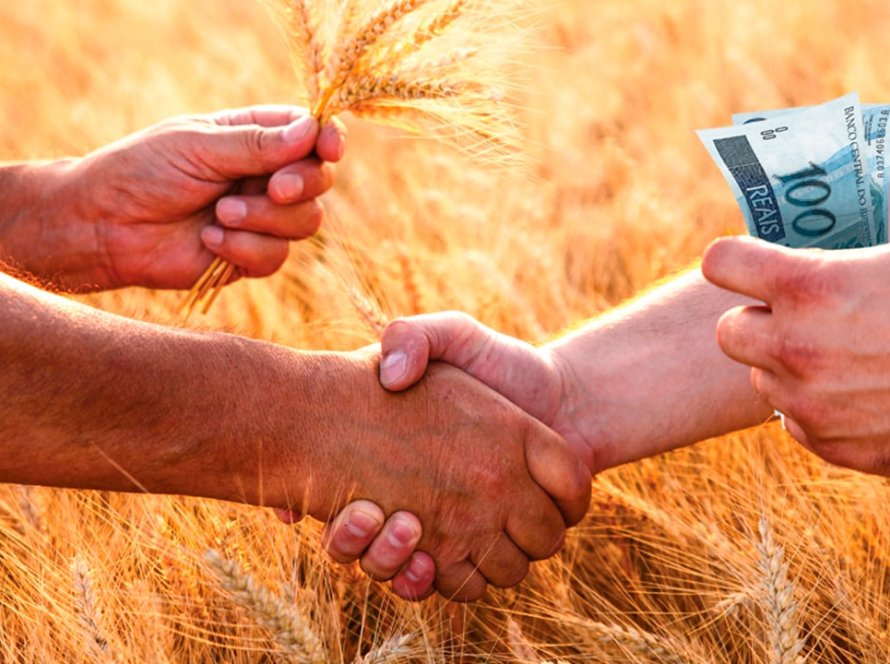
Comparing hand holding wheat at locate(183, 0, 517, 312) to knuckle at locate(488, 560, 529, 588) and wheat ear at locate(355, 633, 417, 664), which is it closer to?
knuckle at locate(488, 560, 529, 588)

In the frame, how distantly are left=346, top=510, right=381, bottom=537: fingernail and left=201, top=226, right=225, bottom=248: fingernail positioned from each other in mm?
794

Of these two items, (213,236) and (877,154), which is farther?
(213,236)

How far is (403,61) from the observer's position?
1.95 m

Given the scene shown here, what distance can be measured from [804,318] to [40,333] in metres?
1.00

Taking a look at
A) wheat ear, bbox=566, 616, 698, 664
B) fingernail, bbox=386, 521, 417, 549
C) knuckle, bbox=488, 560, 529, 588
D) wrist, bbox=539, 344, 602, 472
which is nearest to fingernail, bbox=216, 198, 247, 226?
wrist, bbox=539, 344, 602, 472

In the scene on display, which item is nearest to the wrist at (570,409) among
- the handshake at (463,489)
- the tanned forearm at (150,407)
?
the handshake at (463,489)

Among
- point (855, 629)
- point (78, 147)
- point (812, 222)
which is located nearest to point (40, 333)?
point (812, 222)

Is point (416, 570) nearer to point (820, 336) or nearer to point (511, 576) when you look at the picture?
point (511, 576)

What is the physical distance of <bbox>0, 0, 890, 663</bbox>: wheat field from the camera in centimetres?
161

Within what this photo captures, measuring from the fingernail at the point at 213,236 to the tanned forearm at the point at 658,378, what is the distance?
728 millimetres

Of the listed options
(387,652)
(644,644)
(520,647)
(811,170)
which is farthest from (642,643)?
(811,170)

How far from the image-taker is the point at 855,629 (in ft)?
5.34

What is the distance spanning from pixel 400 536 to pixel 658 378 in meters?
0.58

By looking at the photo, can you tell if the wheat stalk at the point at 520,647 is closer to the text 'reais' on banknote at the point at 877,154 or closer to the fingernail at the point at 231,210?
the text 'reais' on banknote at the point at 877,154
